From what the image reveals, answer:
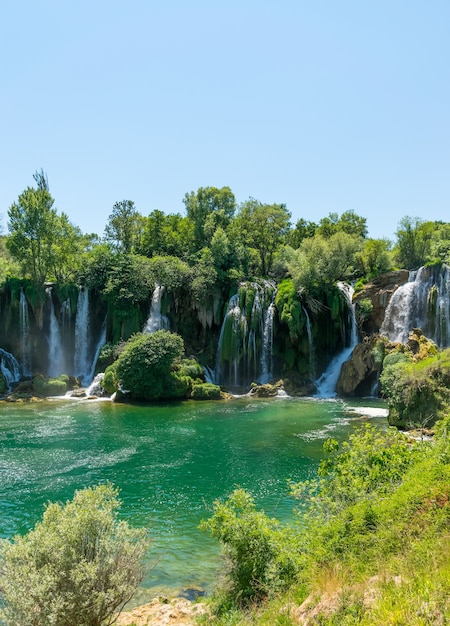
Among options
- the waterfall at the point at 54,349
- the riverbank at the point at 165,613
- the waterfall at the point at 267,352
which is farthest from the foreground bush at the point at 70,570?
the waterfall at the point at 54,349

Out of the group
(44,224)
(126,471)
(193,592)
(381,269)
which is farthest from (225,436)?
(44,224)

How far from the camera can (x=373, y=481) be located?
9922 millimetres

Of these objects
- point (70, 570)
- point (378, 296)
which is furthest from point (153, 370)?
point (70, 570)

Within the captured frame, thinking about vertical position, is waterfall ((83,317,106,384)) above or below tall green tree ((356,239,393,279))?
below

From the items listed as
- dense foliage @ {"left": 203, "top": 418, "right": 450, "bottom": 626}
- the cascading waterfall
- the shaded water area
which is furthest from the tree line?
dense foliage @ {"left": 203, "top": 418, "right": 450, "bottom": 626}

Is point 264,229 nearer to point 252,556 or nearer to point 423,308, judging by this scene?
point 423,308

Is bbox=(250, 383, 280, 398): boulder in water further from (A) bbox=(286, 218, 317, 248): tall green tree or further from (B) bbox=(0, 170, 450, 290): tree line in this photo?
(A) bbox=(286, 218, 317, 248): tall green tree

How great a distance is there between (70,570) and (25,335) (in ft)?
137

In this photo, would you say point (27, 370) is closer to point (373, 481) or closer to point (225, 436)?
point (225, 436)

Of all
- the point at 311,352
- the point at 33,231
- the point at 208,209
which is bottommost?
the point at 311,352

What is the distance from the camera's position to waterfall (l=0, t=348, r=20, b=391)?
41.6 metres

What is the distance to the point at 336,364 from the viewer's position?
1677 inches

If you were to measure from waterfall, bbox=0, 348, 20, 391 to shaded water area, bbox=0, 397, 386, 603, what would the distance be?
7.75 meters

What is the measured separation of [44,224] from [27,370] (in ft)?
50.8
